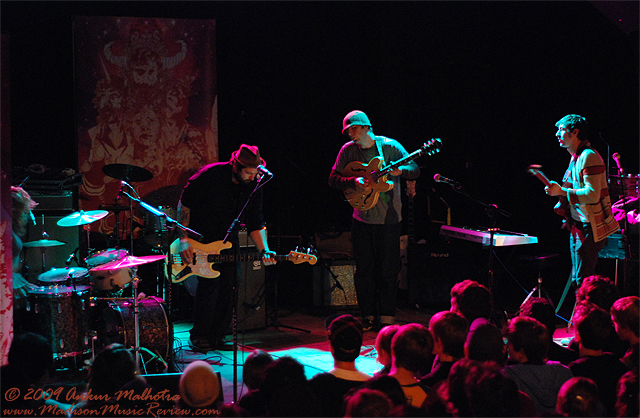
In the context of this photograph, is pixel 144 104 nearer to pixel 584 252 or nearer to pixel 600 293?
pixel 584 252

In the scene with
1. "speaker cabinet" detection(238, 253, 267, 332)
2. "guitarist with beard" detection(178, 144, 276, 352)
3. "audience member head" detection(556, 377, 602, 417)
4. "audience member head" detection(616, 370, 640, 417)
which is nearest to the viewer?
"audience member head" detection(556, 377, 602, 417)

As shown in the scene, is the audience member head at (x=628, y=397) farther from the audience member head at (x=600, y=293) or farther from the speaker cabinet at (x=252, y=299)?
the speaker cabinet at (x=252, y=299)

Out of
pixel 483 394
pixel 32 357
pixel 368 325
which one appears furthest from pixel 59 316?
pixel 483 394

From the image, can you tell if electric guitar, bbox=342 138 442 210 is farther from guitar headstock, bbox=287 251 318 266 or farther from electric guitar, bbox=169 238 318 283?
guitar headstock, bbox=287 251 318 266

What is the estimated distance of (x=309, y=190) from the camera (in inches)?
344

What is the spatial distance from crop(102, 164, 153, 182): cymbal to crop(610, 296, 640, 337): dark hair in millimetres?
4336

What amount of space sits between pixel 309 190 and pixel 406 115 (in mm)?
1786

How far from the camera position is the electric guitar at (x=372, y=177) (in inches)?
235

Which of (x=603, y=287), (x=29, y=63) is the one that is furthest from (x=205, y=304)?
(x=29, y=63)

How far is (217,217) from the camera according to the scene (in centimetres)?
554

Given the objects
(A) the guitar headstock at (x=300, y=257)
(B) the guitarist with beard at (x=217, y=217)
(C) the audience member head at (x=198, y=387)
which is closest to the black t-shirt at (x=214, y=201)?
(B) the guitarist with beard at (x=217, y=217)

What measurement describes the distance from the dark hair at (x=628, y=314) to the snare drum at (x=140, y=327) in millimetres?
3350

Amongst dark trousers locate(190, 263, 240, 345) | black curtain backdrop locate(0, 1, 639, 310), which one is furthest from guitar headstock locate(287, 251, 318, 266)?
black curtain backdrop locate(0, 1, 639, 310)

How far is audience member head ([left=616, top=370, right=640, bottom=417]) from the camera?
256 centimetres
